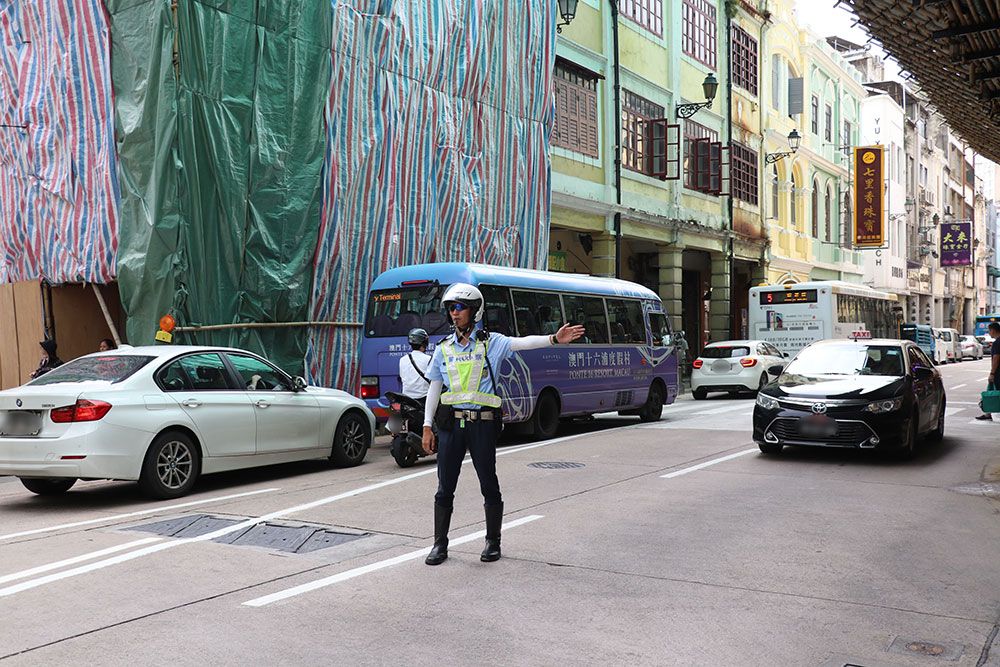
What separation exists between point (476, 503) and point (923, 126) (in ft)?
215

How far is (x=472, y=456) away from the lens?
6.32 m

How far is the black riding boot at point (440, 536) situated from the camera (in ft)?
20.7

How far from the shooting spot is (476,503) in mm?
8633

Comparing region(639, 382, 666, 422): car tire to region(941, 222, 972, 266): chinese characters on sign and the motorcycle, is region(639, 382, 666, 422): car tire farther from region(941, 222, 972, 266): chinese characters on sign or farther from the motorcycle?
region(941, 222, 972, 266): chinese characters on sign

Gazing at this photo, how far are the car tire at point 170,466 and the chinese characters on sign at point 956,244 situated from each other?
62780mm

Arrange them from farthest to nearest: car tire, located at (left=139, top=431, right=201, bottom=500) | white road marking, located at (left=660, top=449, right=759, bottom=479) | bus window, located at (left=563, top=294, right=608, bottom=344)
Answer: bus window, located at (left=563, top=294, right=608, bottom=344) < white road marking, located at (left=660, top=449, right=759, bottom=479) < car tire, located at (left=139, top=431, right=201, bottom=500)

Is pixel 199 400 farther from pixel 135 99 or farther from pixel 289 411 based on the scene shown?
pixel 135 99

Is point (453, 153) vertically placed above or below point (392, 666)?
above

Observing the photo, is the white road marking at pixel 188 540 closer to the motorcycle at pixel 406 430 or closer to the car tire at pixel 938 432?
the motorcycle at pixel 406 430

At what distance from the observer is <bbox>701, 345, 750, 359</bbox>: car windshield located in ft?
75.7

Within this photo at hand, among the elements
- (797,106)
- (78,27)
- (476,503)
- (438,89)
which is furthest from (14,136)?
(797,106)

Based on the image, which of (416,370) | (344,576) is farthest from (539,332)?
(344,576)

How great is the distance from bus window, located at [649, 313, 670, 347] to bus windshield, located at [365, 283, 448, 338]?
17.8ft

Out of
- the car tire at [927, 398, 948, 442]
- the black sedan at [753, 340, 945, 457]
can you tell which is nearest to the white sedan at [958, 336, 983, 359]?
the car tire at [927, 398, 948, 442]
